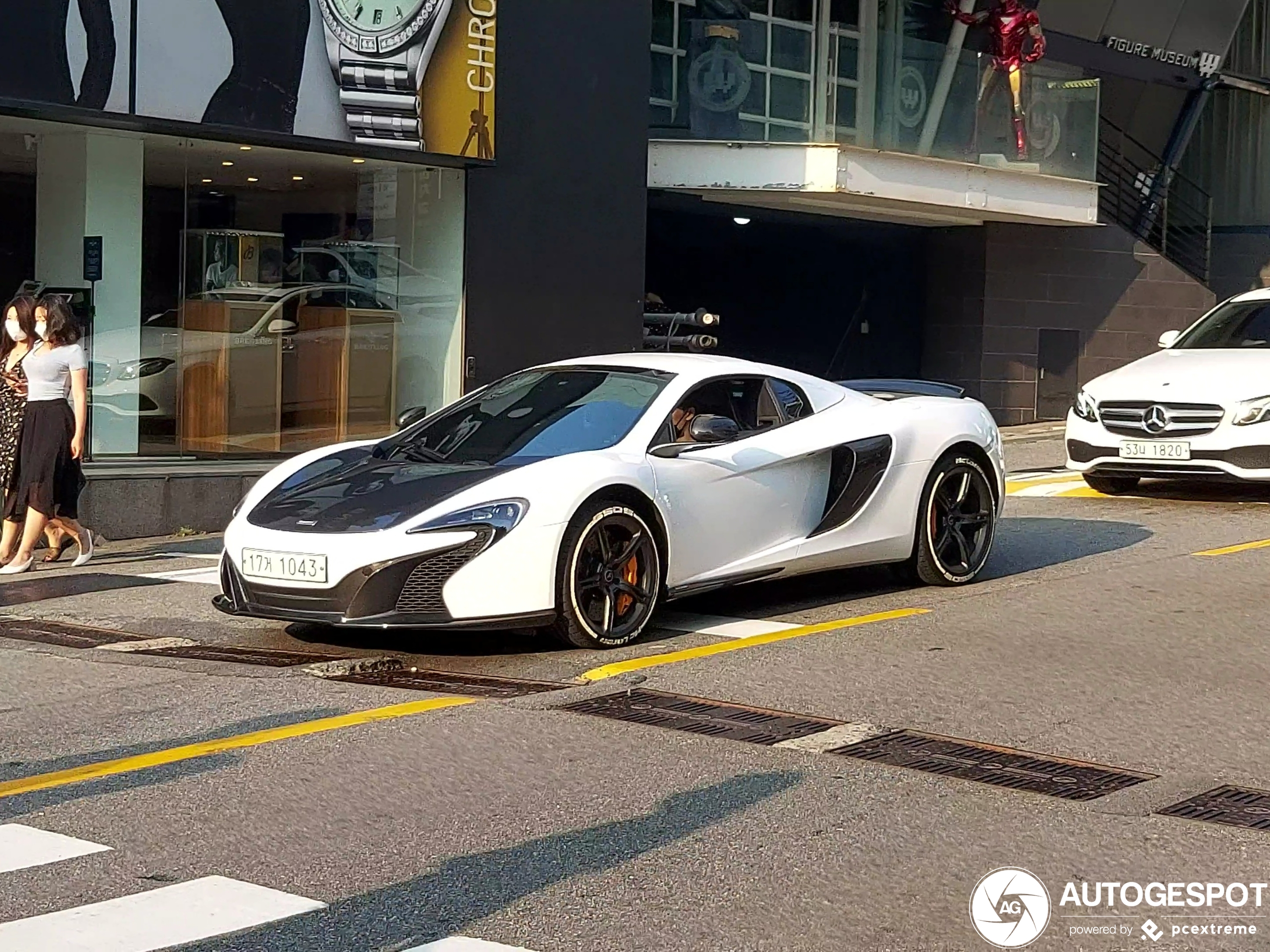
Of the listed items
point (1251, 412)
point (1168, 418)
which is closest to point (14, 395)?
point (1168, 418)

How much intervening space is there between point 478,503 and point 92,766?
223 cm

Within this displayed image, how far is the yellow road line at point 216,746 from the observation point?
592 cm

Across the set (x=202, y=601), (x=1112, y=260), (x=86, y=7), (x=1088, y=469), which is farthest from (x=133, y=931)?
(x=1112, y=260)

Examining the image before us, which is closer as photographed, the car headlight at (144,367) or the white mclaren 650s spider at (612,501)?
the white mclaren 650s spider at (612,501)

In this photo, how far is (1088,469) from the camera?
14.0m

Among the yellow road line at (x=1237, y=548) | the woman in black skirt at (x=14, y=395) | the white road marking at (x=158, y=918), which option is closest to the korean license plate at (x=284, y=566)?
the white road marking at (x=158, y=918)

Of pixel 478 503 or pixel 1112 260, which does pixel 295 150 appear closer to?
pixel 478 503

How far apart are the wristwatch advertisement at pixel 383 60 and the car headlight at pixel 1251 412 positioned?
6.75m

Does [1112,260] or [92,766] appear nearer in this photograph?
[92,766]

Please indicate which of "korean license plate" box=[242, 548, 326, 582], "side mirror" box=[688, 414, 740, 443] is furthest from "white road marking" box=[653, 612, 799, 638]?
"korean license plate" box=[242, 548, 326, 582]

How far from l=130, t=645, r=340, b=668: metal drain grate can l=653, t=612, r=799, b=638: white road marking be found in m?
1.72

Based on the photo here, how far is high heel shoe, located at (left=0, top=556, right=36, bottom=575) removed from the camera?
432 inches

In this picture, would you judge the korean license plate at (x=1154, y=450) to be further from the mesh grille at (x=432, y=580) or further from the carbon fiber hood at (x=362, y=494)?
the mesh grille at (x=432, y=580)

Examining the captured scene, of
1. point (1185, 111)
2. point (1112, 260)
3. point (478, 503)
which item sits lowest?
point (478, 503)
